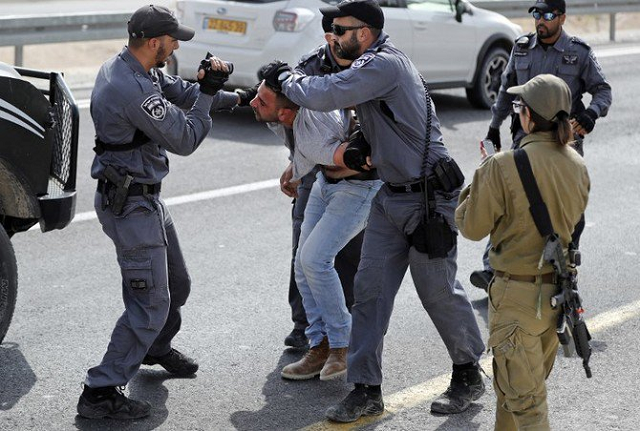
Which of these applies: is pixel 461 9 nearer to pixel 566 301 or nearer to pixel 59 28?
pixel 59 28

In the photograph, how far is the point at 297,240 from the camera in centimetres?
643

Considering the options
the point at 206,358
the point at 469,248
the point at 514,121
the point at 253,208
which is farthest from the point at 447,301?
the point at 253,208

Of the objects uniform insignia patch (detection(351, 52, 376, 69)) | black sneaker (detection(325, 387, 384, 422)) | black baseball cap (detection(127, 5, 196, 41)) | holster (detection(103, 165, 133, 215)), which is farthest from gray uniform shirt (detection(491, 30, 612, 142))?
holster (detection(103, 165, 133, 215))

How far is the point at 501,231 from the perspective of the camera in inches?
190

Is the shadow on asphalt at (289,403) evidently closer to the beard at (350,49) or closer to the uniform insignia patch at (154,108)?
the uniform insignia patch at (154,108)

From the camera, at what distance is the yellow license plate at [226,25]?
12.6m

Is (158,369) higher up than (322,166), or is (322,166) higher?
(322,166)

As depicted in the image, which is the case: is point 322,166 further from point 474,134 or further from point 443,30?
point 443,30

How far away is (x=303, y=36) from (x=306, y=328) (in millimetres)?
6505

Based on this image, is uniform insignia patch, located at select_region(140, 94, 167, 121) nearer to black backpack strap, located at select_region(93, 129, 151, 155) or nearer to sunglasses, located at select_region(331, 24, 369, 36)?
black backpack strap, located at select_region(93, 129, 151, 155)

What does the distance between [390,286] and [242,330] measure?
1.44m

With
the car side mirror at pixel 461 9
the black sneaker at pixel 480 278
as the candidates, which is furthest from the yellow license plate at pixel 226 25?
the black sneaker at pixel 480 278

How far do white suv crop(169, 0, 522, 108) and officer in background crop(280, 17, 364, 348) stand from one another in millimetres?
6089

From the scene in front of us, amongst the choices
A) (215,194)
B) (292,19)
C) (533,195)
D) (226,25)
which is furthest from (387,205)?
(226,25)
